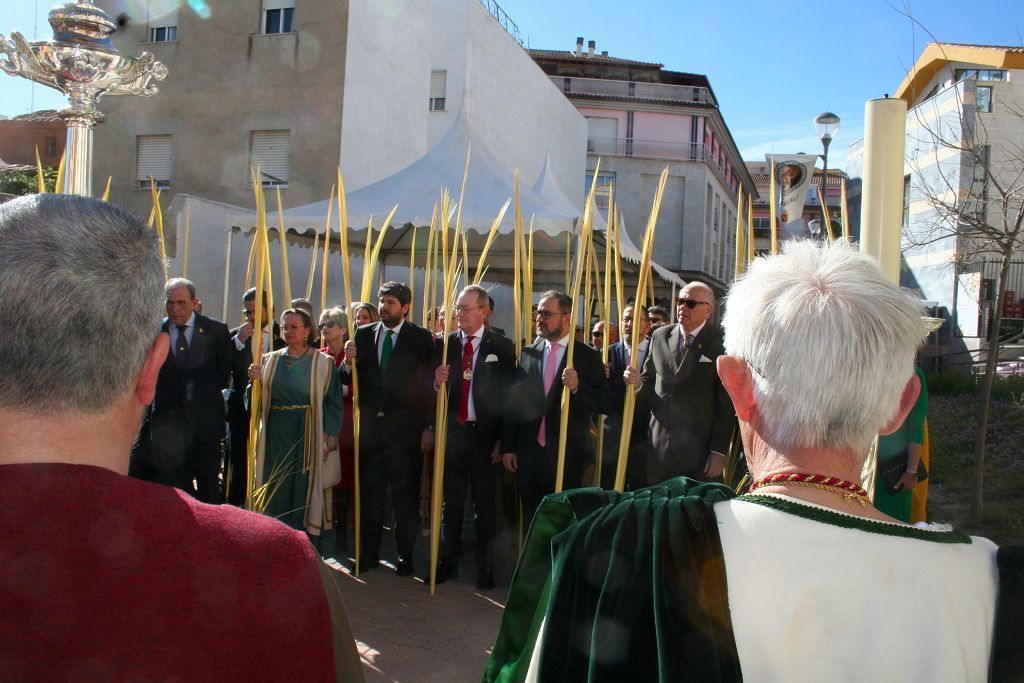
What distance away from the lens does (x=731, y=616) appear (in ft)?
4.28

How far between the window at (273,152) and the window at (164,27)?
2.58 m

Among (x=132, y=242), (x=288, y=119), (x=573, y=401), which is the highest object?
(x=288, y=119)

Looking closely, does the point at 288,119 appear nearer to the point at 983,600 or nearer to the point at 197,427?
the point at 197,427

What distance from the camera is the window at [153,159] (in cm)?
1562

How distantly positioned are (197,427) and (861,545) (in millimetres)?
5087

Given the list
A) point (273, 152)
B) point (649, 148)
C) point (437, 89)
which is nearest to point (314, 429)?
point (273, 152)

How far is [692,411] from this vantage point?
4.95 metres

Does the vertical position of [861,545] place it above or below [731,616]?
above

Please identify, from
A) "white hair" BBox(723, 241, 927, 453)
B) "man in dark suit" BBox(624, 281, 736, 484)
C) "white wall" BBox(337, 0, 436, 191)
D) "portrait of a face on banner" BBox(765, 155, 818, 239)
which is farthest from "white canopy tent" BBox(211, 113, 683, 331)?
"white hair" BBox(723, 241, 927, 453)

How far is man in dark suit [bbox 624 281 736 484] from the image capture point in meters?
4.94

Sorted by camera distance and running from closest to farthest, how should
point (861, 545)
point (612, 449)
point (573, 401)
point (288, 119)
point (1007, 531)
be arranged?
point (861, 545) < point (573, 401) < point (612, 449) < point (1007, 531) < point (288, 119)

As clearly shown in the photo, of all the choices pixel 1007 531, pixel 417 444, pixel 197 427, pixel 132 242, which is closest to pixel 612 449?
pixel 417 444

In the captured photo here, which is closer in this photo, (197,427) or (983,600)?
(983,600)

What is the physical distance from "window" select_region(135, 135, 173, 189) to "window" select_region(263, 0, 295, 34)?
2739 mm
